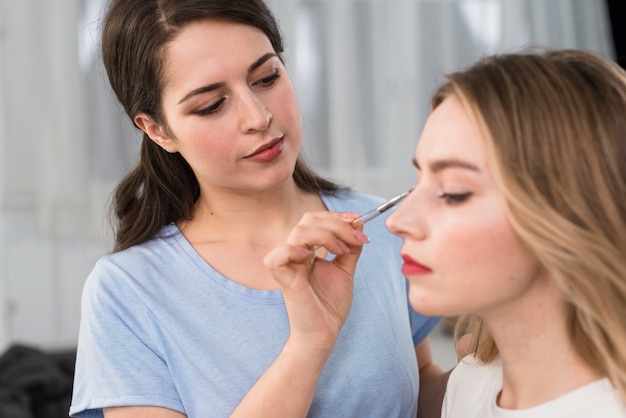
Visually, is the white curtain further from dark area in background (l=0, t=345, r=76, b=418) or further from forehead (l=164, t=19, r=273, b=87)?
forehead (l=164, t=19, r=273, b=87)

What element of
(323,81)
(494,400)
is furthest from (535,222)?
(323,81)

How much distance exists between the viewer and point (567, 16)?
3.67m

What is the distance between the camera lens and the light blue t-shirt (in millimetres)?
1349

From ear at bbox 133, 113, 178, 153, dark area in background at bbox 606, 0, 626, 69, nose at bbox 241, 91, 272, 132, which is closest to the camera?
nose at bbox 241, 91, 272, 132

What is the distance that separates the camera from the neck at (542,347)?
3.50 feet

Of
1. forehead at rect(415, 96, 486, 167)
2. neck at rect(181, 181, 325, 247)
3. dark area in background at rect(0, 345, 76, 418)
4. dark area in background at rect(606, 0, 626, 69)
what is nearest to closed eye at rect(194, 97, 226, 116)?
neck at rect(181, 181, 325, 247)

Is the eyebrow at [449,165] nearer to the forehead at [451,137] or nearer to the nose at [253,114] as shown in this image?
the forehead at [451,137]

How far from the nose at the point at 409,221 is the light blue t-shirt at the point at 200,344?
38 centimetres

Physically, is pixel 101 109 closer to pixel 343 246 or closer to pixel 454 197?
pixel 343 246

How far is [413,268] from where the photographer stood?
1.09 metres

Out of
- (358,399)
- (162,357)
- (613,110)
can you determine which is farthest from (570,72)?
(162,357)

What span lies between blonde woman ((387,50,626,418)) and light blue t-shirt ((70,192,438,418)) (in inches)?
12.5

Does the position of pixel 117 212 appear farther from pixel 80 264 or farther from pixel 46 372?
pixel 80 264

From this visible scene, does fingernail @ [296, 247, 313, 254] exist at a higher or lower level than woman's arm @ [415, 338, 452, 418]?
higher
